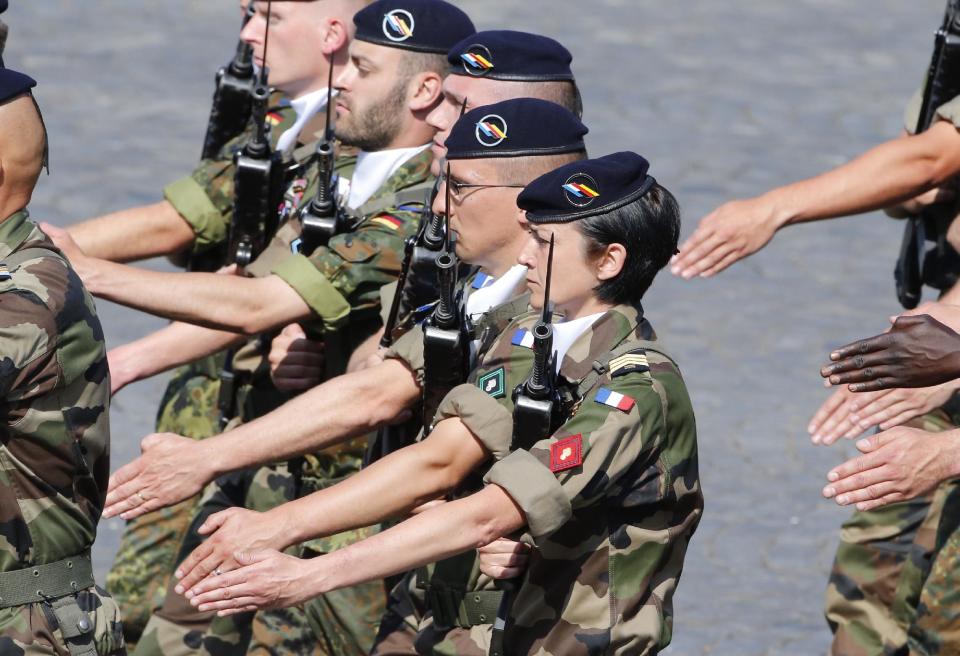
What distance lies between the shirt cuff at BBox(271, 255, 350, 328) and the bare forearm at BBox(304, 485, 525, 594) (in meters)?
1.52

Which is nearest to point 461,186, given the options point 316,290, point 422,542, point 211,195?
point 316,290

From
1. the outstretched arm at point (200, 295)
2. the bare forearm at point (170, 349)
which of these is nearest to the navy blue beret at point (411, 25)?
the outstretched arm at point (200, 295)

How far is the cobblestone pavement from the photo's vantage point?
752cm

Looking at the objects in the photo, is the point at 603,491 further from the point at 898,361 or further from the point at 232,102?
the point at 232,102

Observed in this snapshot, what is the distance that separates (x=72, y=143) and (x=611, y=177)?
756cm

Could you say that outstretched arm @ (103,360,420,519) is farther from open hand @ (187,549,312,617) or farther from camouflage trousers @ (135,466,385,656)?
open hand @ (187,549,312,617)

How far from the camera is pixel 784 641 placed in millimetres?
6805

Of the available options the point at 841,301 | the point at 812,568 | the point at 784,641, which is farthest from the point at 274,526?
the point at 841,301

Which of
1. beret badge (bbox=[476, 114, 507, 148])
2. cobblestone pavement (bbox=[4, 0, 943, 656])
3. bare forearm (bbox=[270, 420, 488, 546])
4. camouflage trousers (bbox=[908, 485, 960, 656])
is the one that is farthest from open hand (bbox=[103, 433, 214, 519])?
cobblestone pavement (bbox=[4, 0, 943, 656])

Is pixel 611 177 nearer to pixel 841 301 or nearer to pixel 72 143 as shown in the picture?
pixel 841 301

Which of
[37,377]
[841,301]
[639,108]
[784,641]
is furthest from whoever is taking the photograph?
[639,108]

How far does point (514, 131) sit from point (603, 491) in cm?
113

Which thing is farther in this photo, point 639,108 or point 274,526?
point 639,108

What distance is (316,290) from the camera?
5609mm
